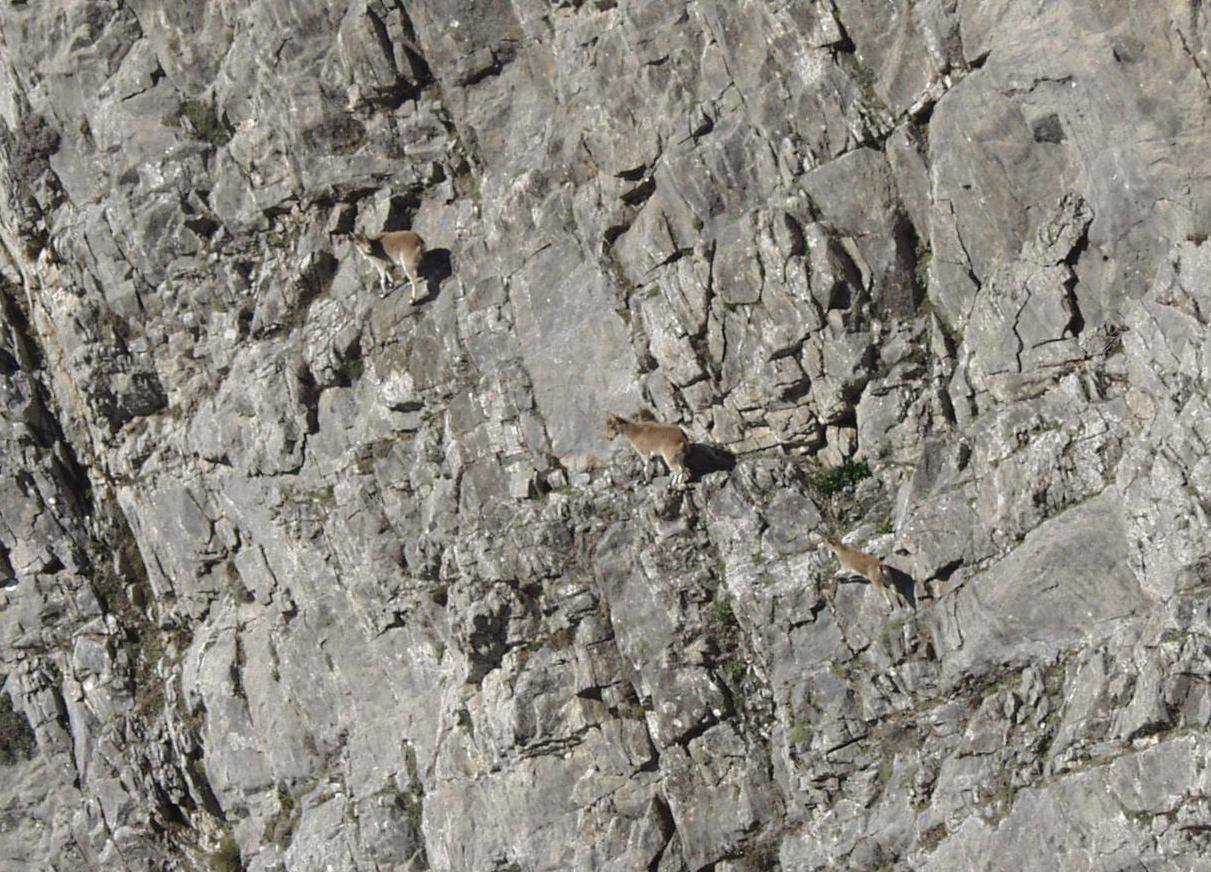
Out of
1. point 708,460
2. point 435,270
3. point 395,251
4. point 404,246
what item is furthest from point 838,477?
point 395,251

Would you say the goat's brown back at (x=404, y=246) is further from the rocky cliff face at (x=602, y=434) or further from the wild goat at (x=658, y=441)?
the wild goat at (x=658, y=441)

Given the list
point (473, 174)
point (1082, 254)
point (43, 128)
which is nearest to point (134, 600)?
point (43, 128)

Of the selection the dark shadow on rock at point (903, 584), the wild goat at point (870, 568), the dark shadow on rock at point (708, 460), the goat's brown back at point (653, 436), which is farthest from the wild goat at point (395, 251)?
the dark shadow on rock at point (903, 584)

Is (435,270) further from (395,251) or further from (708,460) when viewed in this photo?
(708,460)

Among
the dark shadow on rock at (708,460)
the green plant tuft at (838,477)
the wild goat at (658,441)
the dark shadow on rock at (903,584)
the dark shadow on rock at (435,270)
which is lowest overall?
the dark shadow on rock at (903,584)

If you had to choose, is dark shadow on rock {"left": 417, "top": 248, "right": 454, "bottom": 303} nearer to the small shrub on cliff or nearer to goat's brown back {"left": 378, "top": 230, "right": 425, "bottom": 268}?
goat's brown back {"left": 378, "top": 230, "right": 425, "bottom": 268}

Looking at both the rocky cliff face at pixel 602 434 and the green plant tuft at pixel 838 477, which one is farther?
the green plant tuft at pixel 838 477
